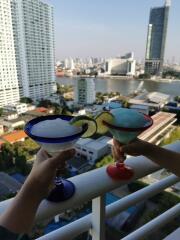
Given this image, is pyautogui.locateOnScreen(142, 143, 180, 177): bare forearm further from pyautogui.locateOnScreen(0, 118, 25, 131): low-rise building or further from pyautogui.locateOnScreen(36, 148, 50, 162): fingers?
pyautogui.locateOnScreen(0, 118, 25, 131): low-rise building

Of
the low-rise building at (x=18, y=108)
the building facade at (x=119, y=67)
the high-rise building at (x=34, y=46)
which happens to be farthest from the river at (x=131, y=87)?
the low-rise building at (x=18, y=108)

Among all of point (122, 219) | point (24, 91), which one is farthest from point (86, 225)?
point (24, 91)

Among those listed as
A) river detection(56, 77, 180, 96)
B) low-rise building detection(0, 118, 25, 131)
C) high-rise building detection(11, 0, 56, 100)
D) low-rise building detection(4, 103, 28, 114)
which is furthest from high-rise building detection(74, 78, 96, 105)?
low-rise building detection(0, 118, 25, 131)

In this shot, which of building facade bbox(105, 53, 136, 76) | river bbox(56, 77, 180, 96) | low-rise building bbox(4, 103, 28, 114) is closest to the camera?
low-rise building bbox(4, 103, 28, 114)

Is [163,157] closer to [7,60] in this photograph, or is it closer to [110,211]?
[110,211]

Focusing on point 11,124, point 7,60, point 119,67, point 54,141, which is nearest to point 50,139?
point 54,141

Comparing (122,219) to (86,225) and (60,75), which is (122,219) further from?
(60,75)
